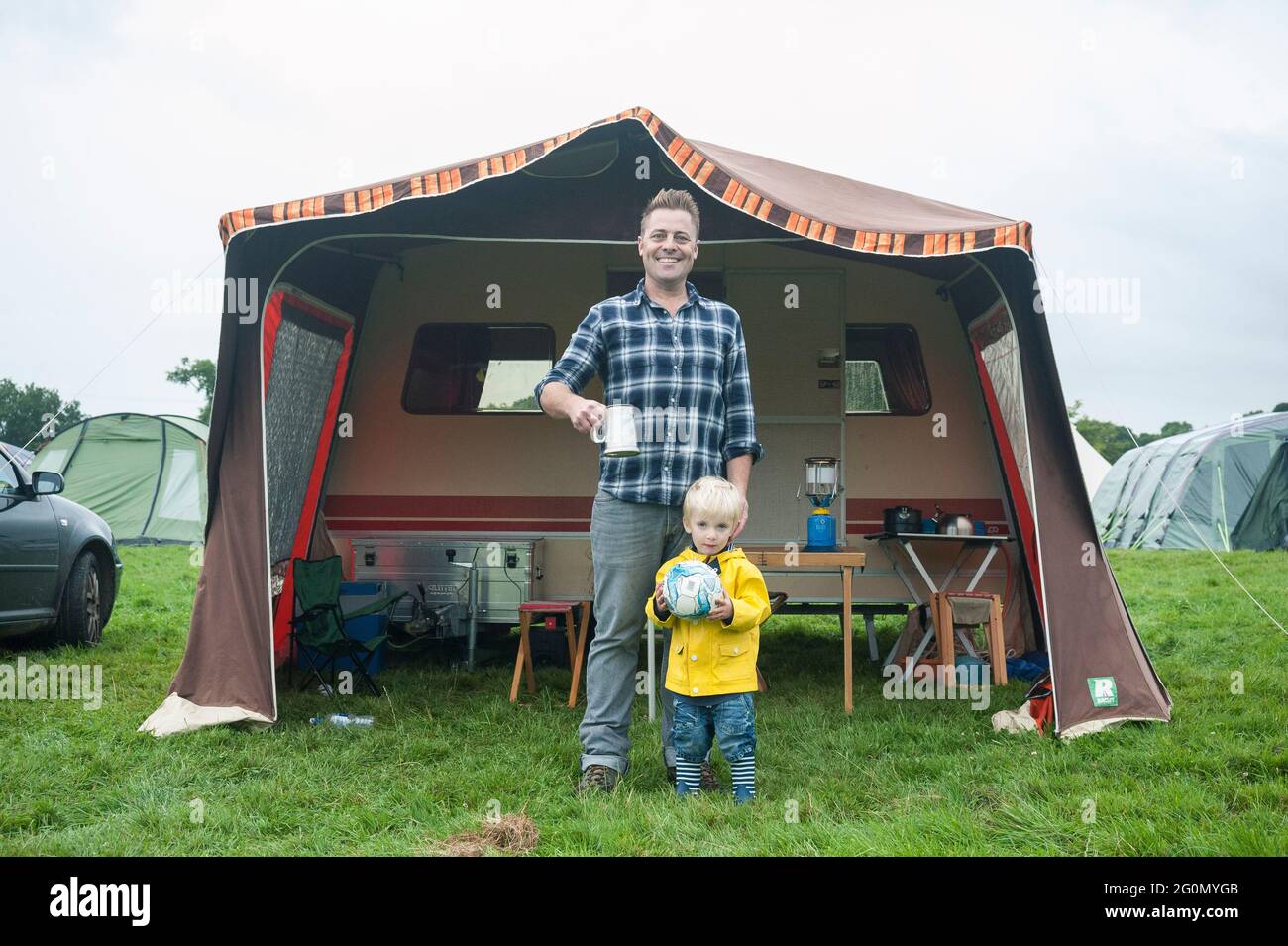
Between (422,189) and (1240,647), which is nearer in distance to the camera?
(422,189)

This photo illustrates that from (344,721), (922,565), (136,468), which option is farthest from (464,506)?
(136,468)

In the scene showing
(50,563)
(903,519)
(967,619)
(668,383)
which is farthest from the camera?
(50,563)

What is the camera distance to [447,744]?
424cm

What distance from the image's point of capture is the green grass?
9.78 ft

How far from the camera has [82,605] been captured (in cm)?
640

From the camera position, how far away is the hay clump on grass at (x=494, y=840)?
2.88 metres

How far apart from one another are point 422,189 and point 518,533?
2536 mm

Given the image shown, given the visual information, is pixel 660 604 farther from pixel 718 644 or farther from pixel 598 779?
pixel 598 779

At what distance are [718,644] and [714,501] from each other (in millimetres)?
447

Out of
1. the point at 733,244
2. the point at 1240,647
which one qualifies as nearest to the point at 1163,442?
the point at 1240,647

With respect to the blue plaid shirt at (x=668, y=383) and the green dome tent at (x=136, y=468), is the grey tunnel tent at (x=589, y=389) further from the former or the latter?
the green dome tent at (x=136, y=468)

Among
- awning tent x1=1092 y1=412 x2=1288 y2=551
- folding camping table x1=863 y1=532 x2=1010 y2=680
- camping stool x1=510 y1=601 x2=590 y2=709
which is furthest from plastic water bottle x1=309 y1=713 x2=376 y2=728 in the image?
awning tent x1=1092 y1=412 x2=1288 y2=551

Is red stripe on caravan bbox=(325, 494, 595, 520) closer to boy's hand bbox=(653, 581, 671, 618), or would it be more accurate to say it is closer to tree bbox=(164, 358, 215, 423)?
boy's hand bbox=(653, 581, 671, 618)
